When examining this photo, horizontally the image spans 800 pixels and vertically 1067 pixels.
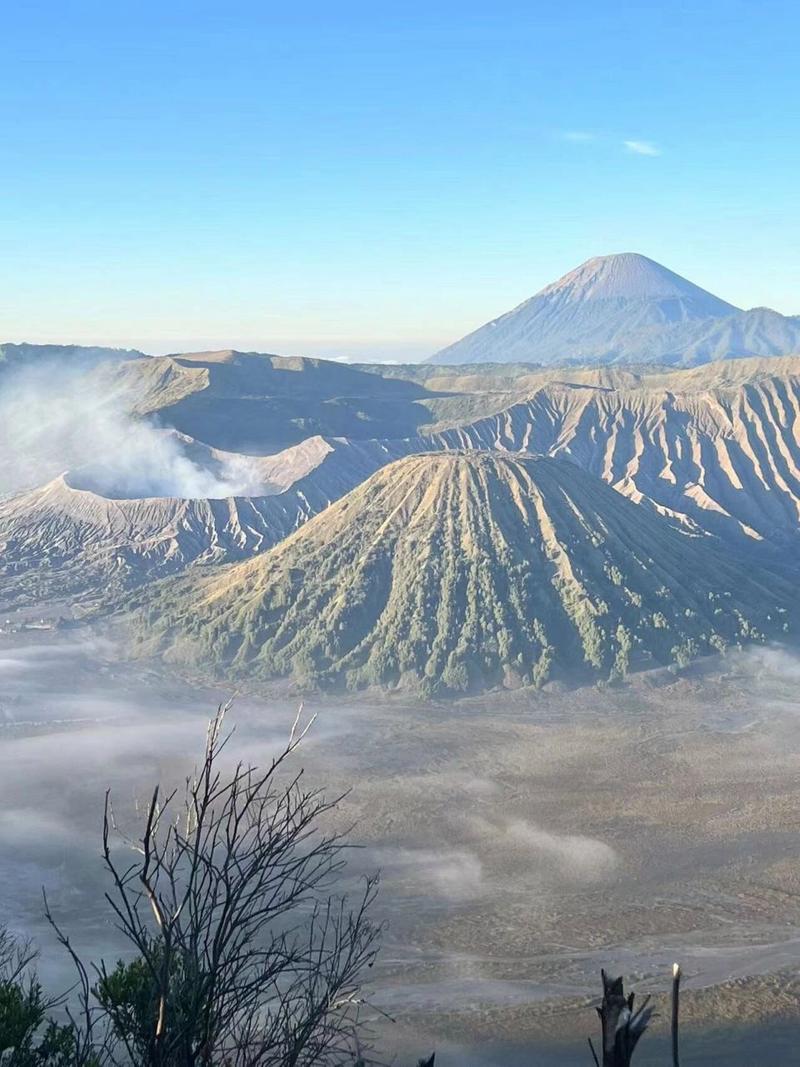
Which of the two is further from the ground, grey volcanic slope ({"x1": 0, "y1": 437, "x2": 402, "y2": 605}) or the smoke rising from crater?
the smoke rising from crater

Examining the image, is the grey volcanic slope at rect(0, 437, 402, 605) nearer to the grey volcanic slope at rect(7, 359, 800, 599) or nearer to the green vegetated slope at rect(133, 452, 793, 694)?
the grey volcanic slope at rect(7, 359, 800, 599)

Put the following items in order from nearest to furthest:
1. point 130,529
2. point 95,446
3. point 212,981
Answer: point 212,981
point 130,529
point 95,446

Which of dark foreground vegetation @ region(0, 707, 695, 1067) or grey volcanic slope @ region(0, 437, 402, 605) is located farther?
grey volcanic slope @ region(0, 437, 402, 605)

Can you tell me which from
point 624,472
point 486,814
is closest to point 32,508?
point 624,472

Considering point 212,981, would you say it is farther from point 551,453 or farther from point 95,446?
point 95,446

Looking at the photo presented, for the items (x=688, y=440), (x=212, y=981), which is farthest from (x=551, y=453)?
(x=212, y=981)

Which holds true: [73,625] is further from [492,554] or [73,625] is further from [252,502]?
[492,554]

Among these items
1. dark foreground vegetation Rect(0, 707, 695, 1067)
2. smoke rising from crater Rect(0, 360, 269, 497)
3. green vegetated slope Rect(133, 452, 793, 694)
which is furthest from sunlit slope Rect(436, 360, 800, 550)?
dark foreground vegetation Rect(0, 707, 695, 1067)

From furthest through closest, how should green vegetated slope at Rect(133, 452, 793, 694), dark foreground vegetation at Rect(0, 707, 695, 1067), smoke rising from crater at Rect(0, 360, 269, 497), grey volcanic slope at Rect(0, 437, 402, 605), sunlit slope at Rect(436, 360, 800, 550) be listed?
smoke rising from crater at Rect(0, 360, 269, 497) < sunlit slope at Rect(436, 360, 800, 550) < grey volcanic slope at Rect(0, 437, 402, 605) < green vegetated slope at Rect(133, 452, 793, 694) < dark foreground vegetation at Rect(0, 707, 695, 1067)
